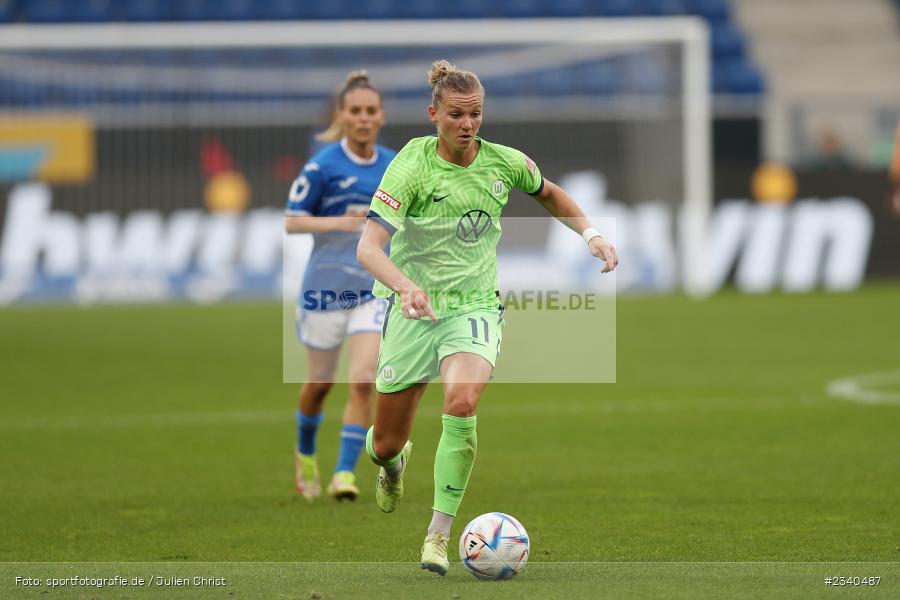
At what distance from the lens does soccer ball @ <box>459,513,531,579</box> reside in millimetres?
5938

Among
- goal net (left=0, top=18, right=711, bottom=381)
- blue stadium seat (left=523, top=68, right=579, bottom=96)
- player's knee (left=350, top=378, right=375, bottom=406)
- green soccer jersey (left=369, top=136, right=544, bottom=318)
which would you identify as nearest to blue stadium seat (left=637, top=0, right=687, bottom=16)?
goal net (left=0, top=18, right=711, bottom=381)

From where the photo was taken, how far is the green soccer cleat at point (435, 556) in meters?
6.00

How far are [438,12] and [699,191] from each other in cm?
752

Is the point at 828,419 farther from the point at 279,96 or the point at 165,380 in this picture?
the point at 279,96

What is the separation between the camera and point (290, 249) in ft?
66.1

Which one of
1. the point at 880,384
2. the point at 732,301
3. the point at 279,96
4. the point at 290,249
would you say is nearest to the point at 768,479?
the point at 880,384

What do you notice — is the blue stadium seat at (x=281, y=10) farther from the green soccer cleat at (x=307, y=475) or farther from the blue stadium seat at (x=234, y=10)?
the green soccer cleat at (x=307, y=475)

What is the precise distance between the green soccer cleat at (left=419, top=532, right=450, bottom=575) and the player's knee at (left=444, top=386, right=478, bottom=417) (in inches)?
19.6

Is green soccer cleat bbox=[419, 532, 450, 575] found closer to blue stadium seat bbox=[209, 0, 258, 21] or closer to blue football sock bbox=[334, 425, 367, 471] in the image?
blue football sock bbox=[334, 425, 367, 471]

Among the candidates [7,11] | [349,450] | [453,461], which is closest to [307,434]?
[349,450]

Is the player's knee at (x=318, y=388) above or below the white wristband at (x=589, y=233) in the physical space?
below

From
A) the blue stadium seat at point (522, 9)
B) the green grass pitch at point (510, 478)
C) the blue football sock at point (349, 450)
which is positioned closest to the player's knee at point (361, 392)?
the blue football sock at point (349, 450)

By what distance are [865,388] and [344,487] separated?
6.28 m

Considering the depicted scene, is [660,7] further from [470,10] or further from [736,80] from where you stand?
Answer: [470,10]
